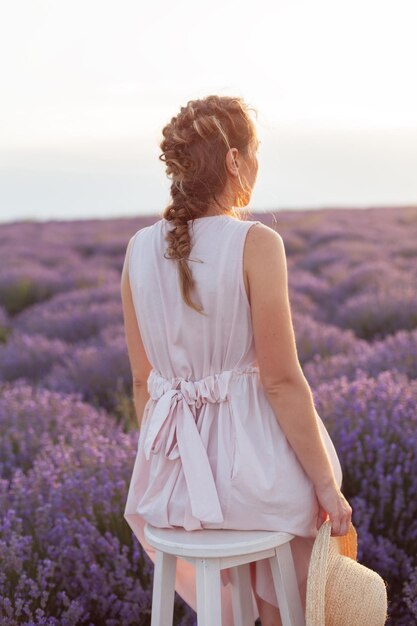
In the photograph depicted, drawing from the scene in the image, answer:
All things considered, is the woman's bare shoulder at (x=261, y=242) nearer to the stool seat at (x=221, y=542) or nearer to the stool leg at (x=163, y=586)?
the stool seat at (x=221, y=542)

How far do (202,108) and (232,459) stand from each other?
0.78 meters

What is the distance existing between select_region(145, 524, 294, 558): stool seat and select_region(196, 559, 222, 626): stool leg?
0.03 meters

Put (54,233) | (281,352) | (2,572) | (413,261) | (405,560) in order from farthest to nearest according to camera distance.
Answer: (54,233)
(413,261)
(405,560)
(2,572)
(281,352)

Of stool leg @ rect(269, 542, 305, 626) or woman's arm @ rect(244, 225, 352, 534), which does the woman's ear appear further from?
stool leg @ rect(269, 542, 305, 626)

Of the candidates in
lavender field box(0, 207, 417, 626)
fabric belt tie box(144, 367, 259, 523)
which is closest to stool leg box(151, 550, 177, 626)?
fabric belt tie box(144, 367, 259, 523)

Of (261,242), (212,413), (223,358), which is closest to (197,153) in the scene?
(261,242)

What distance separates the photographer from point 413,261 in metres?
8.91

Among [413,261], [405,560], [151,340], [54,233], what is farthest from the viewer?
[54,233]

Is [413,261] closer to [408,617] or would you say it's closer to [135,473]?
[408,617]

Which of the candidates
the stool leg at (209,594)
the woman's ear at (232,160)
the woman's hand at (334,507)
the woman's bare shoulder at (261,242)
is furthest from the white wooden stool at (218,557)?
the woman's ear at (232,160)

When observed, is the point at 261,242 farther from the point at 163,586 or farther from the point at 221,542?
the point at 163,586

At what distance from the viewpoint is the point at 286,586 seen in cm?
194

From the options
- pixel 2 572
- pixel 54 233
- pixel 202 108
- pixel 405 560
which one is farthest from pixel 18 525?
pixel 54 233

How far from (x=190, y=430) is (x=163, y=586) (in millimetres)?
411
